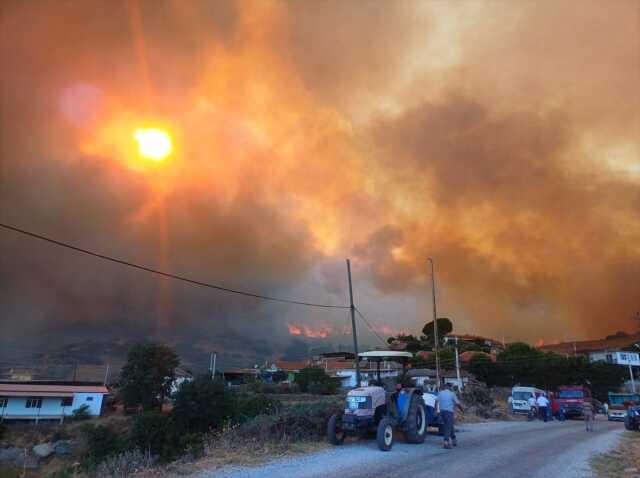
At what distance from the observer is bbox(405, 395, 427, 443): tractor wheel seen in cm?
1266

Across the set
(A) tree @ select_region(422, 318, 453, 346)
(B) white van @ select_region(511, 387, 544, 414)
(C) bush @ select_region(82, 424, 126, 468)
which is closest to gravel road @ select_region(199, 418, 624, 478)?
(B) white van @ select_region(511, 387, 544, 414)

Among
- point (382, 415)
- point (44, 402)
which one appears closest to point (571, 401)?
point (382, 415)

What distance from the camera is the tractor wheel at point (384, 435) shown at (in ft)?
36.9

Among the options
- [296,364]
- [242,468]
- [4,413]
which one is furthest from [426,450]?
[296,364]

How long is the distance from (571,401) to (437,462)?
90.1 ft

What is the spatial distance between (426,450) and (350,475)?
4.22 metres

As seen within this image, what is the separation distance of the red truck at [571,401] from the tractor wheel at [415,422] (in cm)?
2416

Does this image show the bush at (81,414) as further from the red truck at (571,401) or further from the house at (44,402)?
the red truck at (571,401)

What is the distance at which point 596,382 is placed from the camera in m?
56.6

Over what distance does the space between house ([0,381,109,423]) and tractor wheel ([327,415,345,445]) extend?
165ft

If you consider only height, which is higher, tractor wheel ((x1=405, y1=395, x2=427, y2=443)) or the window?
tractor wheel ((x1=405, y1=395, x2=427, y2=443))

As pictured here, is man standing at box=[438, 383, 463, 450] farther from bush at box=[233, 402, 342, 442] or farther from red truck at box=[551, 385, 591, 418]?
red truck at box=[551, 385, 591, 418]

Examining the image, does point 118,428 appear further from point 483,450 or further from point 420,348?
point 420,348

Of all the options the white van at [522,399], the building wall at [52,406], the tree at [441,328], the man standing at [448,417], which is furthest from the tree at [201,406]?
the tree at [441,328]
